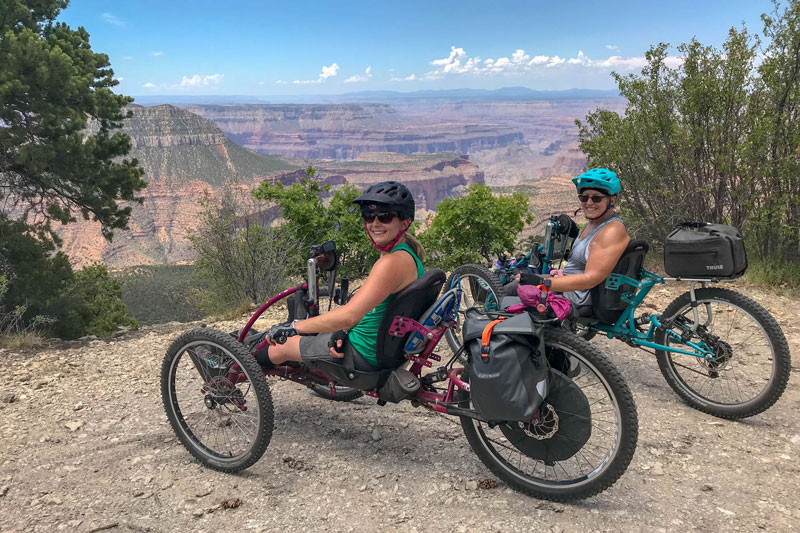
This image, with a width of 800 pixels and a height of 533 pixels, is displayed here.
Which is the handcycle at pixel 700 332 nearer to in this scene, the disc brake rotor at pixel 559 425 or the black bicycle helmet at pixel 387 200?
the disc brake rotor at pixel 559 425

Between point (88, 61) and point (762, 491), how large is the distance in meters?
16.8

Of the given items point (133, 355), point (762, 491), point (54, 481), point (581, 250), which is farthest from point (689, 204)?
point (54, 481)

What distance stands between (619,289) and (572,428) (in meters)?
1.65

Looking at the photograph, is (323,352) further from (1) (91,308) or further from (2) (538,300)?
(1) (91,308)

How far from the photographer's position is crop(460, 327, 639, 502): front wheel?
2.79 m

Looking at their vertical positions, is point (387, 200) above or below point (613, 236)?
above

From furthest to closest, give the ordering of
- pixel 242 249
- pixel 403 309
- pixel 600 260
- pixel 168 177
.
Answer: pixel 168 177
pixel 242 249
pixel 600 260
pixel 403 309

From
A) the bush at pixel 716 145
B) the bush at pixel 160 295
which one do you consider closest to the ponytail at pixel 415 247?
the bush at pixel 716 145

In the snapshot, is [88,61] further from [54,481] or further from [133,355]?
[54,481]

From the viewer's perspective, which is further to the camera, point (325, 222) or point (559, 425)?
point (325, 222)

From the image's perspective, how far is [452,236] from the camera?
12617mm

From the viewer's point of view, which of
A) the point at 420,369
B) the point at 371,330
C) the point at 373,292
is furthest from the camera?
the point at 420,369

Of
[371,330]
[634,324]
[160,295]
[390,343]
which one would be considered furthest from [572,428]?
[160,295]

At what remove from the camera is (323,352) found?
3.41m
